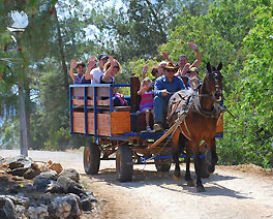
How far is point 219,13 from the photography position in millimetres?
19953

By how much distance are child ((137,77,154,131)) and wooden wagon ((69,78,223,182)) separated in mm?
168

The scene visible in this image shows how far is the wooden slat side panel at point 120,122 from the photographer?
410 inches

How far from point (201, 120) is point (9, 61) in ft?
11.3

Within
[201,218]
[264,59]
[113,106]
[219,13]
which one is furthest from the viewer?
[219,13]

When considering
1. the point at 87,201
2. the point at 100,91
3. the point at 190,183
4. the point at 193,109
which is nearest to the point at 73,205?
the point at 87,201

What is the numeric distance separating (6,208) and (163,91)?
3.98 metres

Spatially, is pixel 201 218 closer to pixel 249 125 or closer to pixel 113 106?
pixel 113 106

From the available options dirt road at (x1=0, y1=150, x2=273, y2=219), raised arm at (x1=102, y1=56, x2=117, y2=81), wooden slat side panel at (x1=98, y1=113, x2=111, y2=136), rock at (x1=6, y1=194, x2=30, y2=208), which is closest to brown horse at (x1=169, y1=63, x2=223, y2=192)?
dirt road at (x1=0, y1=150, x2=273, y2=219)

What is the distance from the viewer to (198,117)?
30.8 feet

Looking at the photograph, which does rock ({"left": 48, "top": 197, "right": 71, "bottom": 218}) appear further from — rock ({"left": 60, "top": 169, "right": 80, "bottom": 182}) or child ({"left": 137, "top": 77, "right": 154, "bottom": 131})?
child ({"left": 137, "top": 77, "right": 154, "bottom": 131})

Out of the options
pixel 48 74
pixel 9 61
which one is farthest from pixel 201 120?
pixel 48 74

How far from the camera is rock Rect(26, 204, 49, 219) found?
24.1ft

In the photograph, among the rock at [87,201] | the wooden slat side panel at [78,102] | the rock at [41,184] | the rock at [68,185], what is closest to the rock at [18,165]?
the rock at [41,184]

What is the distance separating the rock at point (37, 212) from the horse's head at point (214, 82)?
3.26 m
